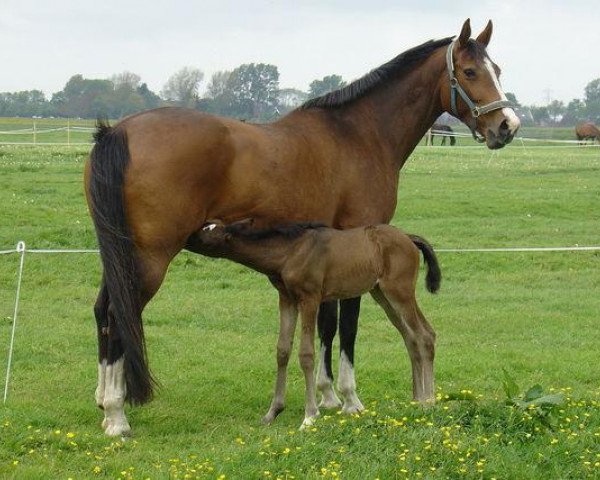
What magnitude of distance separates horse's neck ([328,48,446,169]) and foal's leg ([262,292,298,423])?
5.09 ft

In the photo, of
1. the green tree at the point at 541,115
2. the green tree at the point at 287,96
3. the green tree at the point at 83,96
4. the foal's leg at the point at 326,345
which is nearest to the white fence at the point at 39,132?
the green tree at the point at 83,96

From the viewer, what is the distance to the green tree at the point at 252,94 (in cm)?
2700

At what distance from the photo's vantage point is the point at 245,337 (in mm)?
10242

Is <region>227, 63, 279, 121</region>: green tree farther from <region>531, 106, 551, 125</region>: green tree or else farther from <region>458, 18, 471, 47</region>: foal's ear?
<region>531, 106, 551, 125</region>: green tree

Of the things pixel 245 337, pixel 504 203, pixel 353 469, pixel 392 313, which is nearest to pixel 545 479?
pixel 353 469

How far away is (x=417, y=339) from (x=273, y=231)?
144 cm

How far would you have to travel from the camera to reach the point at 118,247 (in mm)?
6414

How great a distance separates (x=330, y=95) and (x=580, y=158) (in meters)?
26.8

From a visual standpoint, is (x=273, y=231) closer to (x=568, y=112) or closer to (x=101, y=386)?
(x=101, y=386)

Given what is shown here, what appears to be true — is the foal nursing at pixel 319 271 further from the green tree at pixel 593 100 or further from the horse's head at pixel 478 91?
the green tree at pixel 593 100

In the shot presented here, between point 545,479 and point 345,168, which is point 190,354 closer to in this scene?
point 345,168

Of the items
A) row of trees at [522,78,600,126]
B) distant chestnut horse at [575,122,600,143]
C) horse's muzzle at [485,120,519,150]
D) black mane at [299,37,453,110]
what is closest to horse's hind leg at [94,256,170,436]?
black mane at [299,37,453,110]

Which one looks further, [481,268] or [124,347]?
[481,268]

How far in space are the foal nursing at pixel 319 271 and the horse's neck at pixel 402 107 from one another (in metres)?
0.91
